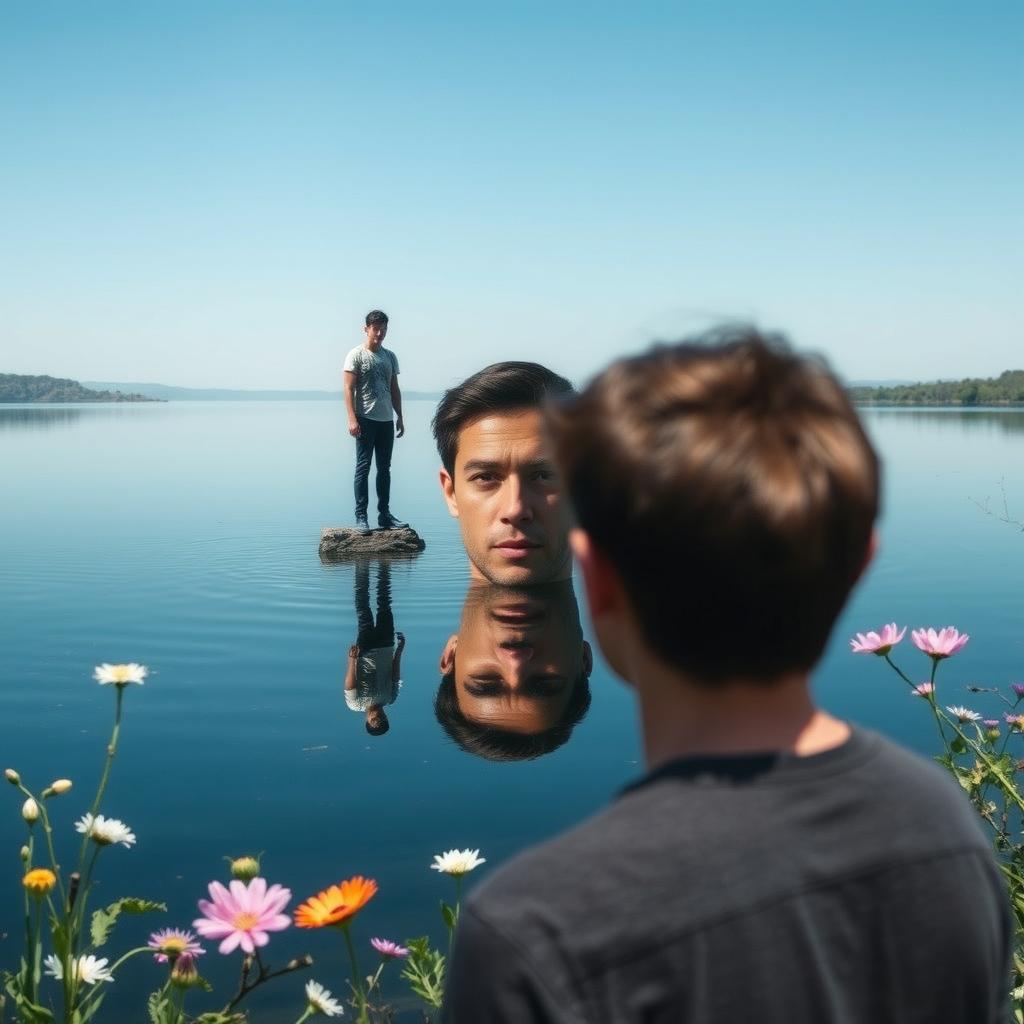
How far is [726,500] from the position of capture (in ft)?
4.36

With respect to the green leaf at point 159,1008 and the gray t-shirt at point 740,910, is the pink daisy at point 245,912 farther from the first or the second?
the gray t-shirt at point 740,910

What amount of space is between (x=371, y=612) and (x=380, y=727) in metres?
3.41

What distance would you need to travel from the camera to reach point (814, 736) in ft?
4.60

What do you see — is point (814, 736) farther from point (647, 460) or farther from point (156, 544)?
point (156, 544)

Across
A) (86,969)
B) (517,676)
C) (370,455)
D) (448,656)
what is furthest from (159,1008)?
(370,455)

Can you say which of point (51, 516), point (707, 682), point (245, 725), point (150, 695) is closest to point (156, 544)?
point (51, 516)

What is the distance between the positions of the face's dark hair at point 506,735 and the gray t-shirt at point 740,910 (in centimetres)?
346

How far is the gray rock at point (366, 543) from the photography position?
1209 cm

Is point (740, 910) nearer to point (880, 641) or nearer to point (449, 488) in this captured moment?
point (880, 641)

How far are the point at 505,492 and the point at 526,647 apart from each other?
823 mm

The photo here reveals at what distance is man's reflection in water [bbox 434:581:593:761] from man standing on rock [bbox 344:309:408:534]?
4992mm

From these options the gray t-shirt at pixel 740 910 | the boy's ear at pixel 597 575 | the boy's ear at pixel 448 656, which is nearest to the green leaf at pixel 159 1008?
the gray t-shirt at pixel 740 910

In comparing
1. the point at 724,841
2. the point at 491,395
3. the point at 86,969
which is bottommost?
the point at 86,969

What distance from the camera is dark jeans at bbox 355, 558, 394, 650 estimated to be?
301 inches
